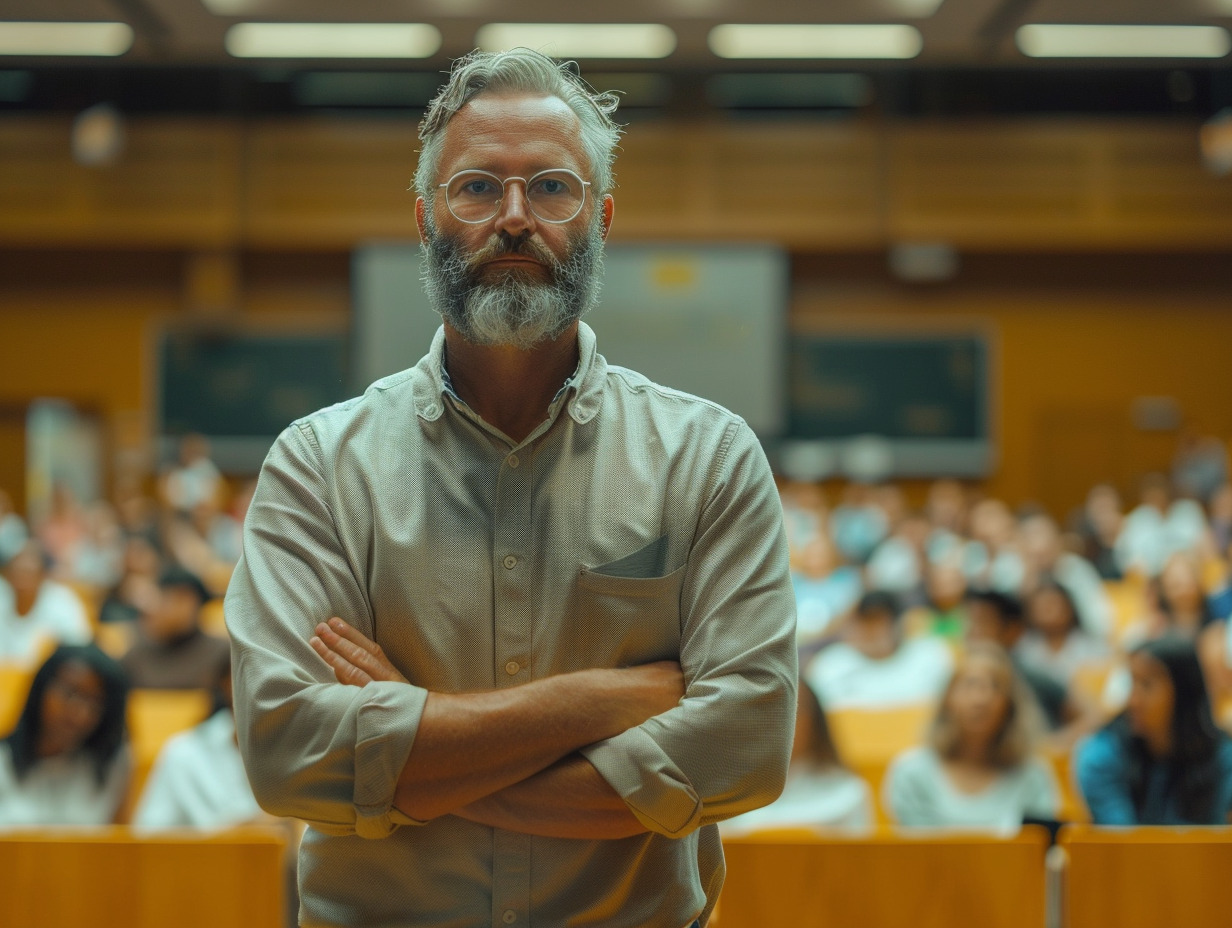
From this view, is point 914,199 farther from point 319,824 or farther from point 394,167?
point 319,824

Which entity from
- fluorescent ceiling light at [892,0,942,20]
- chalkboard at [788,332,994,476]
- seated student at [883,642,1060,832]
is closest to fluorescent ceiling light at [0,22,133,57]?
fluorescent ceiling light at [892,0,942,20]

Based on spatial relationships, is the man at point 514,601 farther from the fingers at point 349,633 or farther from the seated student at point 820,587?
the seated student at point 820,587

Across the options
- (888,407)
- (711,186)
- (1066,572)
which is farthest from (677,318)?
(1066,572)

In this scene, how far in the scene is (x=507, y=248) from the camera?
1.36 m

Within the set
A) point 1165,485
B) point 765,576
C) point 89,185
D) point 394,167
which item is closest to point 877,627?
point 765,576

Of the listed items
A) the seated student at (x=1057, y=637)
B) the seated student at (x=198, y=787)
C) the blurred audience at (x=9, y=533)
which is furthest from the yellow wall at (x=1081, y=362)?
the seated student at (x=198, y=787)

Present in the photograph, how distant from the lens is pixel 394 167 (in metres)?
12.2

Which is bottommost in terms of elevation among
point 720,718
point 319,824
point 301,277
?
point 319,824

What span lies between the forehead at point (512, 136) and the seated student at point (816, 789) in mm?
2516

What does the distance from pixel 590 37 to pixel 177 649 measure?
4.40 meters

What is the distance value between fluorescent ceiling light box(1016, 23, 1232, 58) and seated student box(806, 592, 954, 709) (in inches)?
137

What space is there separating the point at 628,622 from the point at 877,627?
4.59 meters

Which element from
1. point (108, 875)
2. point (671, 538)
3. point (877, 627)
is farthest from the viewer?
point (877, 627)

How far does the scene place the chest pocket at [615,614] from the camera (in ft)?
4.42
